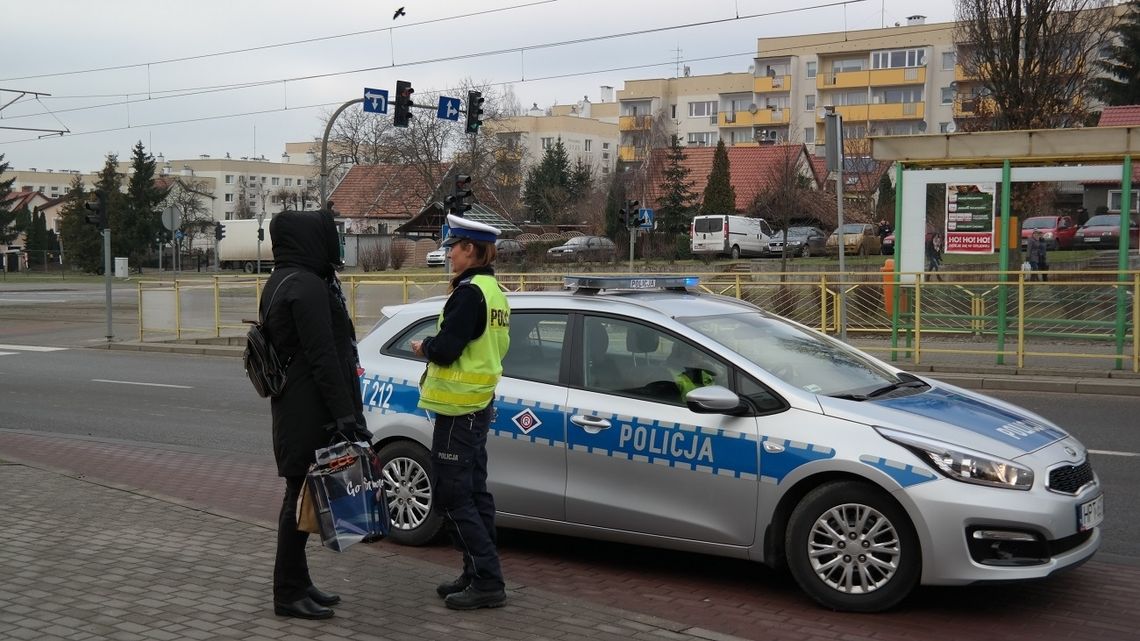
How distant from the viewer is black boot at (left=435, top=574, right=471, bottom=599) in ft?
17.9

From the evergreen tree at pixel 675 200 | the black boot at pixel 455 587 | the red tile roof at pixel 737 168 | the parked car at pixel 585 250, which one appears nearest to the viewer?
the black boot at pixel 455 587

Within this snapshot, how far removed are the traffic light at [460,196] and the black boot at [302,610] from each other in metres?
21.0

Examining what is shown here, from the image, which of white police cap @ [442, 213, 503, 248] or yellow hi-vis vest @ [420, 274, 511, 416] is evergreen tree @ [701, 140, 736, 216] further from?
yellow hi-vis vest @ [420, 274, 511, 416]

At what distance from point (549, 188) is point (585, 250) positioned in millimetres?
27740

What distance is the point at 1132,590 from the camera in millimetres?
5984

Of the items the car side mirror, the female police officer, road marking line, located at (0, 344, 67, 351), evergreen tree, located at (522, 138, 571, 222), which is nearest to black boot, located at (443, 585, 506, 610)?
the female police officer

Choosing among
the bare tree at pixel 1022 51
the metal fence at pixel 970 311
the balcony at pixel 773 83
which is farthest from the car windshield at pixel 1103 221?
the balcony at pixel 773 83

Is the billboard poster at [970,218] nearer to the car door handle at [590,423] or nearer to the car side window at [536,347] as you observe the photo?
the car side window at [536,347]

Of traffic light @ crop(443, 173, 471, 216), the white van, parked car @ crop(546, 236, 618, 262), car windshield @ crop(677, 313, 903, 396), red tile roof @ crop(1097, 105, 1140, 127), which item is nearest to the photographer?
car windshield @ crop(677, 313, 903, 396)

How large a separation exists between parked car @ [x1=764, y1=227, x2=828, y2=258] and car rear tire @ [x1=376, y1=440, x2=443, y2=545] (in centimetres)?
4051

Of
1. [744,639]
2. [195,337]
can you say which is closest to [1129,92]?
[195,337]

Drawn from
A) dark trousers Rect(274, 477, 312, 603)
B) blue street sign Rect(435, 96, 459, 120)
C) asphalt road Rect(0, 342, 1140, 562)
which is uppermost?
blue street sign Rect(435, 96, 459, 120)

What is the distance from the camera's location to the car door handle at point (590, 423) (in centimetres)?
627

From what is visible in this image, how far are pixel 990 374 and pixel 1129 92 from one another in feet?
141
